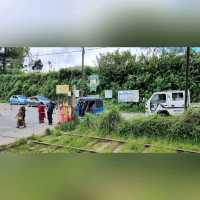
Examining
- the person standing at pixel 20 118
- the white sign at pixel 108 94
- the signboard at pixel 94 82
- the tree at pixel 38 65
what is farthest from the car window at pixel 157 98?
the person standing at pixel 20 118

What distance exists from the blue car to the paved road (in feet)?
0.14

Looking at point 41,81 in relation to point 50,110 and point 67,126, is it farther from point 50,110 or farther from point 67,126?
point 67,126

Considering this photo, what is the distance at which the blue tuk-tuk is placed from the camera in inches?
131

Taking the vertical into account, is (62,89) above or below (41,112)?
above

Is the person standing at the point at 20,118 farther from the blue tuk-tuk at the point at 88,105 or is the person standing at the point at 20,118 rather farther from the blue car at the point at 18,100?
the blue tuk-tuk at the point at 88,105

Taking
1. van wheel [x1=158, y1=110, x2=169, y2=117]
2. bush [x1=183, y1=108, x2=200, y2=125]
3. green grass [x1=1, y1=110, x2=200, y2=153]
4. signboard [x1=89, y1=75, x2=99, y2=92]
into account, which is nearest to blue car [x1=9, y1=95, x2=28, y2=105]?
green grass [x1=1, y1=110, x2=200, y2=153]

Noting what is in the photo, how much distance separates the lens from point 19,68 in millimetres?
3320

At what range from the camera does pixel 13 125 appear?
3.28 metres

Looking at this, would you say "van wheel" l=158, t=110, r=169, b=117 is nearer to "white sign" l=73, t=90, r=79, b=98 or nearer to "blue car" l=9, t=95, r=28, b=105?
"white sign" l=73, t=90, r=79, b=98

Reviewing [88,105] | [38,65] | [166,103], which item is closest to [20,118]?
[38,65]

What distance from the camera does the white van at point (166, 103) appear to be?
336cm

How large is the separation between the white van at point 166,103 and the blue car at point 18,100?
0.98 m

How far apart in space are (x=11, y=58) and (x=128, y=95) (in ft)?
3.19
